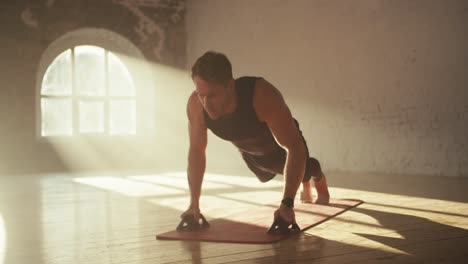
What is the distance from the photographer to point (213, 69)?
2.09 metres

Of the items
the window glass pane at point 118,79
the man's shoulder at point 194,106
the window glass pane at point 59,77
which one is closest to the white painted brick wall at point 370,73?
the window glass pane at point 118,79

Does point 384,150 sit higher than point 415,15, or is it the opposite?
point 415,15

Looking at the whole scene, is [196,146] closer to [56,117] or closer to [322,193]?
[322,193]

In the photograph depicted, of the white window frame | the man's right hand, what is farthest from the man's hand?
the white window frame

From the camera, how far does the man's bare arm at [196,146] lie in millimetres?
2400

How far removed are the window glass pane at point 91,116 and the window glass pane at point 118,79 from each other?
320mm

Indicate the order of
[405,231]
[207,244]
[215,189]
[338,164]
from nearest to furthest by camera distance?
[207,244] < [405,231] < [215,189] < [338,164]

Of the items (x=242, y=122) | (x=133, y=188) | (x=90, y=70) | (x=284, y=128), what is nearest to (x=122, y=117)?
(x=90, y=70)

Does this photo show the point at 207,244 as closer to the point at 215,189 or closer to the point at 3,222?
the point at 3,222

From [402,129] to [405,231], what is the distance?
313 centimetres

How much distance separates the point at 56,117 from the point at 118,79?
1.10 meters

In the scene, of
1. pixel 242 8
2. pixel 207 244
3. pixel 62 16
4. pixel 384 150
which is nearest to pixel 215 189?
pixel 384 150

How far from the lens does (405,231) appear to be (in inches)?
87.6

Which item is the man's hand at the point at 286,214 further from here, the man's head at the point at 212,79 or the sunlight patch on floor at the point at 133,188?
the sunlight patch on floor at the point at 133,188
